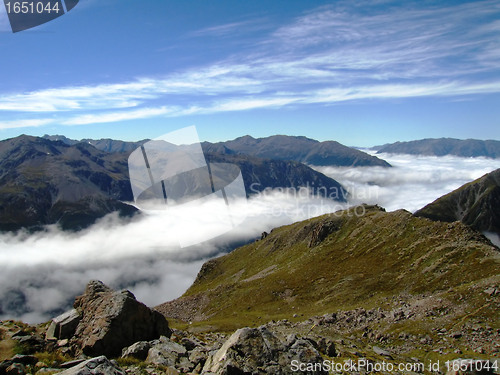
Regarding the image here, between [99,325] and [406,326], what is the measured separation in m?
47.1

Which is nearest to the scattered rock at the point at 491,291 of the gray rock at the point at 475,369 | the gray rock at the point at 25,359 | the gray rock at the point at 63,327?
the gray rock at the point at 475,369

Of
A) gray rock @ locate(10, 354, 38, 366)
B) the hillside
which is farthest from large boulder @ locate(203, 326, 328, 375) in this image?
the hillside

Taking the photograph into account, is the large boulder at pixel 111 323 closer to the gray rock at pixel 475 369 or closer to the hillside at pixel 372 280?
the gray rock at pixel 475 369

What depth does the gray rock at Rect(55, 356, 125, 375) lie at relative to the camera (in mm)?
14391

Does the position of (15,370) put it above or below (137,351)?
above

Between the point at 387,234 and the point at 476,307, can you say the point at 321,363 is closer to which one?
the point at 476,307

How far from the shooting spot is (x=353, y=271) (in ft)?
307

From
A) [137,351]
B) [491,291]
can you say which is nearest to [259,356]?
[137,351]

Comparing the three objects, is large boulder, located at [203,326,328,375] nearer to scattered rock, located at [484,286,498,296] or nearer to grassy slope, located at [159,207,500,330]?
grassy slope, located at [159,207,500,330]

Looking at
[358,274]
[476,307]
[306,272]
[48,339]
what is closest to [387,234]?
[358,274]

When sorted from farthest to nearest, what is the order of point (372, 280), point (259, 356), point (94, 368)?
point (372, 280), point (259, 356), point (94, 368)

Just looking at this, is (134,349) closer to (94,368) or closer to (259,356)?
(94,368)

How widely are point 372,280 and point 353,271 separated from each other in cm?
1189

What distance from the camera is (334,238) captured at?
12631 centimetres
